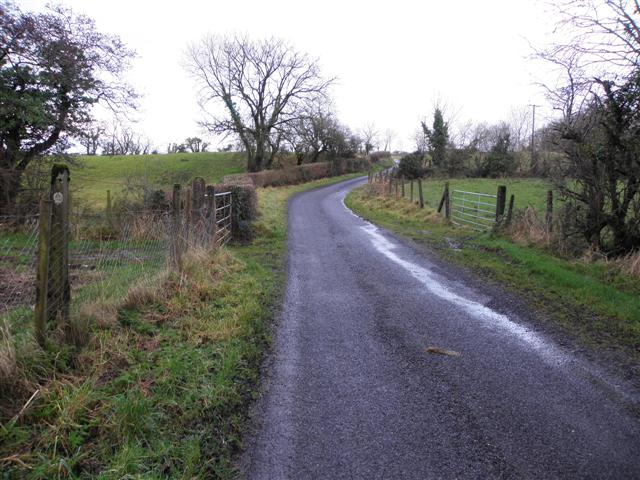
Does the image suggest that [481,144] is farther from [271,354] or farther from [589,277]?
[271,354]

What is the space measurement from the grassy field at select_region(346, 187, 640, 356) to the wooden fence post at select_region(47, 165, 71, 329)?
18.7 feet

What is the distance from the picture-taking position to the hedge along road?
2.96 metres

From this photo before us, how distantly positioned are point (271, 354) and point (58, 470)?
2.37 metres

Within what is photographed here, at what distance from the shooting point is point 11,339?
354 cm

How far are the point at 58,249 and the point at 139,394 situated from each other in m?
1.61

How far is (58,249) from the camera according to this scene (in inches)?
160

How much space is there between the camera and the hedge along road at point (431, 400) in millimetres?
2955

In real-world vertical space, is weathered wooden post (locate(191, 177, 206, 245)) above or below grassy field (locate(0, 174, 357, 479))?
above

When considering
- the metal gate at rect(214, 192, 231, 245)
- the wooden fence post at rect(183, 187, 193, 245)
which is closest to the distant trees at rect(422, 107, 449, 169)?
the metal gate at rect(214, 192, 231, 245)

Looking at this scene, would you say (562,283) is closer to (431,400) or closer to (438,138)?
(431,400)

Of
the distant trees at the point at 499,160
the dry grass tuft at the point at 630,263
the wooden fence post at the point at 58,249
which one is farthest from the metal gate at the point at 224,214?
the distant trees at the point at 499,160

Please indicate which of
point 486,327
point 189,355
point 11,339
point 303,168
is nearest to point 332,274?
point 486,327

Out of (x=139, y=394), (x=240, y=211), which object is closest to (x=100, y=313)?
(x=139, y=394)

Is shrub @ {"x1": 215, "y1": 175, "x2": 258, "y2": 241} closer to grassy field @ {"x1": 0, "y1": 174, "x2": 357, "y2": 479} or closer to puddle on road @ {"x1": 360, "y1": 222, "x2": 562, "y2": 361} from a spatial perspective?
puddle on road @ {"x1": 360, "y1": 222, "x2": 562, "y2": 361}
